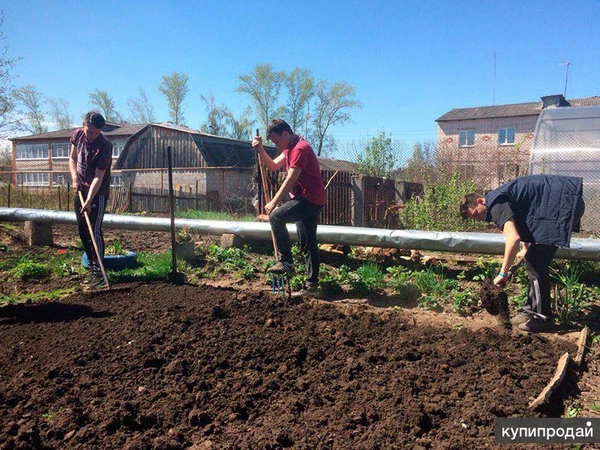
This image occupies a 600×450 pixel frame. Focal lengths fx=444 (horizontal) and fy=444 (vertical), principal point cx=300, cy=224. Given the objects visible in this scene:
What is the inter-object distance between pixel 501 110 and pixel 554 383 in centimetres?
3604

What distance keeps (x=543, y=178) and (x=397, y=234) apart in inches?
81.2

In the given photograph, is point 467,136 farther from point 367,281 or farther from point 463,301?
point 463,301

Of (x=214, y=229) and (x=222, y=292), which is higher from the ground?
(x=214, y=229)

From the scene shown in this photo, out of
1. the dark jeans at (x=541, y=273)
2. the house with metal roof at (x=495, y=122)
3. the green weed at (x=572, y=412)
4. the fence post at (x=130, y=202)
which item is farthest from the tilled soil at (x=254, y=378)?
the house with metal roof at (x=495, y=122)

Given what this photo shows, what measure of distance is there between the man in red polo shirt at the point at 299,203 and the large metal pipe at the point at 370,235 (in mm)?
1011

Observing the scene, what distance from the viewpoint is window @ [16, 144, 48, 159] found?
4016cm

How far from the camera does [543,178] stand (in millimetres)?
3848

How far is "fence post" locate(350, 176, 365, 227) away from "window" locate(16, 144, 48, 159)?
3799cm

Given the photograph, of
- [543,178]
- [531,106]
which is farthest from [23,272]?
[531,106]

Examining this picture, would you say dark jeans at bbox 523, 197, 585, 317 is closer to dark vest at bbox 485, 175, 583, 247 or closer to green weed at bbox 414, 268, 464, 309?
dark vest at bbox 485, 175, 583, 247

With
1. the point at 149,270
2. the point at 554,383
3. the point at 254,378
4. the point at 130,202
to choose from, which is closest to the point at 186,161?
the point at 130,202

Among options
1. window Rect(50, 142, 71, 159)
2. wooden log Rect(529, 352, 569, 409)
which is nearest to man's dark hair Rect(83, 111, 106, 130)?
wooden log Rect(529, 352, 569, 409)

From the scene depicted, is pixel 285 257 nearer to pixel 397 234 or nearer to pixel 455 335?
pixel 397 234

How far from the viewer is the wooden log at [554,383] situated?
2.43 m
